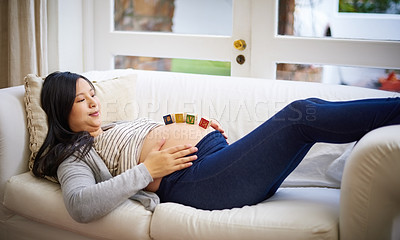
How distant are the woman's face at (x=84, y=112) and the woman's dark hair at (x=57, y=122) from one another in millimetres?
19

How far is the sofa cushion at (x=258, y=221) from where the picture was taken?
1.45 metres

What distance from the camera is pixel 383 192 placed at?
1.36 metres

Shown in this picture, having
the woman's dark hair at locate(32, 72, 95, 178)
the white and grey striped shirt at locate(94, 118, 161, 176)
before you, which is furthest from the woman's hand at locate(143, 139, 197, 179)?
the woman's dark hair at locate(32, 72, 95, 178)

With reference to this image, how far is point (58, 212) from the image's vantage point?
5.65 ft

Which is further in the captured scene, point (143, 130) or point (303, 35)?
point (303, 35)

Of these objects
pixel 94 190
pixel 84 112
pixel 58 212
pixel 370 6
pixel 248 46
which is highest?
pixel 370 6

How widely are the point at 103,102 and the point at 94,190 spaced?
66cm

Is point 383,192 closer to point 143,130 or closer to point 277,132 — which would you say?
point 277,132

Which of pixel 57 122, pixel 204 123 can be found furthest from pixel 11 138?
pixel 204 123

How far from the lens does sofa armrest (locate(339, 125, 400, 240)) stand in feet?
4.36

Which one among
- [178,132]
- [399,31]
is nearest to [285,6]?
[399,31]

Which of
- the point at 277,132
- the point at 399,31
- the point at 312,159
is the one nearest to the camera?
the point at 277,132

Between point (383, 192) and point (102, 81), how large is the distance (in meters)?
1.36

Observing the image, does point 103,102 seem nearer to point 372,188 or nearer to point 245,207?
point 245,207
